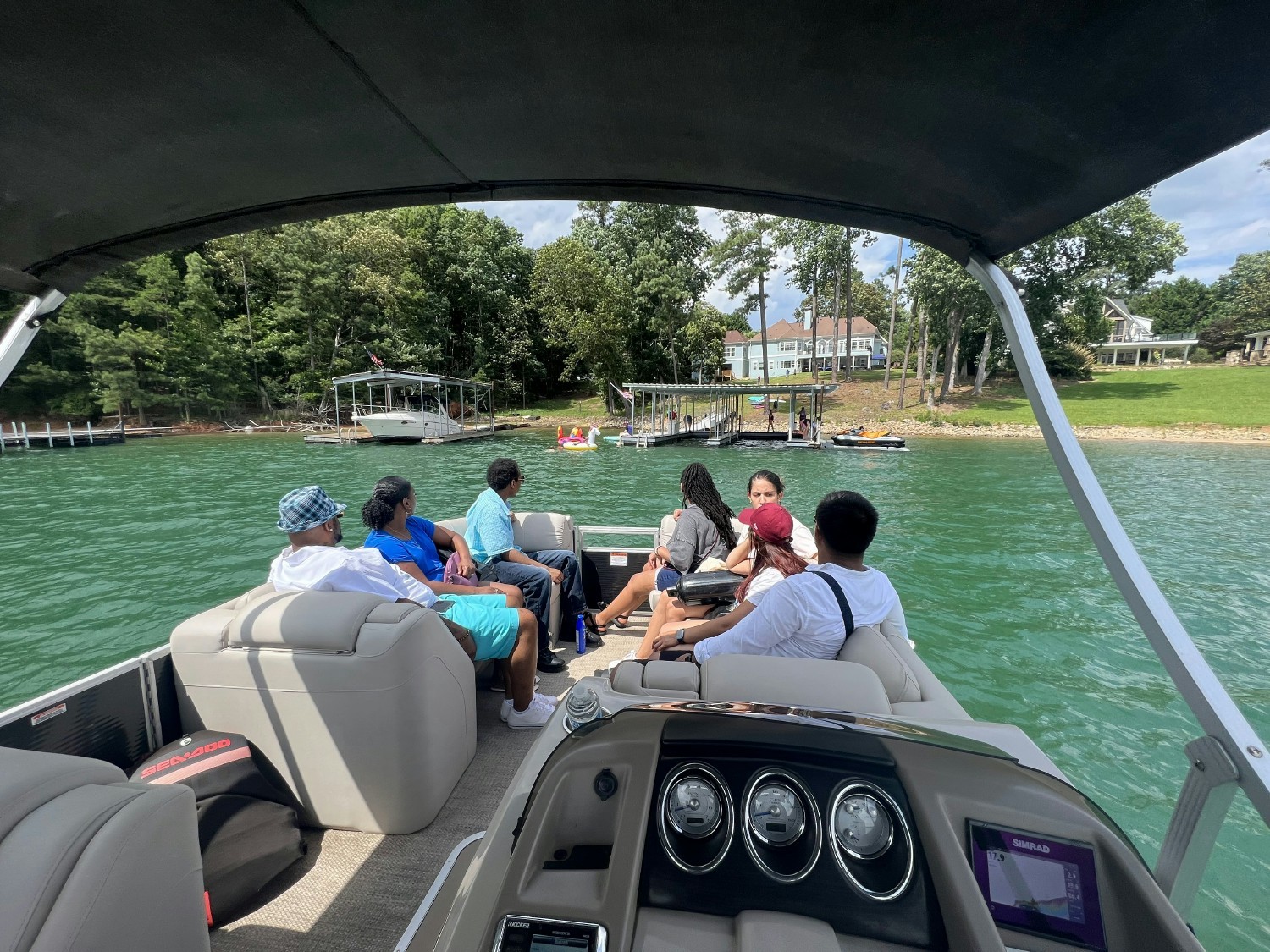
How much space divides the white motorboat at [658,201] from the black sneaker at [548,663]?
59.2 inches

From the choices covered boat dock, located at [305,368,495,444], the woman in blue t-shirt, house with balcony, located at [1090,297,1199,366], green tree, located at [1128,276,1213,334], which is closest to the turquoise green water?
the woman in blue t-shirt

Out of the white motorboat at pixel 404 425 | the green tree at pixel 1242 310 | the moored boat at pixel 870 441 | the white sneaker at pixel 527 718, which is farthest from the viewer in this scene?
the green tree at pixel 1242 310

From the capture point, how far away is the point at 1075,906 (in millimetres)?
863

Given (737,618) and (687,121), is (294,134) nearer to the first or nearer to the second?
(687,121)

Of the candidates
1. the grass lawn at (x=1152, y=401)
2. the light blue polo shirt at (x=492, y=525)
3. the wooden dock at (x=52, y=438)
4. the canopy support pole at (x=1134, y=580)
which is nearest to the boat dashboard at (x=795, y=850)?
the canopy support pole at (x=1134, y=580)

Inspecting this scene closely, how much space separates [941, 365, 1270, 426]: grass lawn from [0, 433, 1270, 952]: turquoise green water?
9.28 m

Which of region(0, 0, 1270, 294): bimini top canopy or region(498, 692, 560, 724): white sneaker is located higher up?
region(0, 0, 1270, 294): bimini top canopy

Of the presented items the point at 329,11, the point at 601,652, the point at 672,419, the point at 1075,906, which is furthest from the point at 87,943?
the point at 672,419

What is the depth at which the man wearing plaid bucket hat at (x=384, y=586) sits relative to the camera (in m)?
2.32

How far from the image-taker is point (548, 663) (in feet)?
11.1

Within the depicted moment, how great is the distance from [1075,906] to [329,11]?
2.01 meters

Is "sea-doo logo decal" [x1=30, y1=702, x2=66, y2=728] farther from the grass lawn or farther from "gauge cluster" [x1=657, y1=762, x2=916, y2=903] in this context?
the grass lawn

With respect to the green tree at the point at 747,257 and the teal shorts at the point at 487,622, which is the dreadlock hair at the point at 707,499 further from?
the green tree at the point at 747,257

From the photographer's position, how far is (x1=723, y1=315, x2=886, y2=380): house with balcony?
189ft
